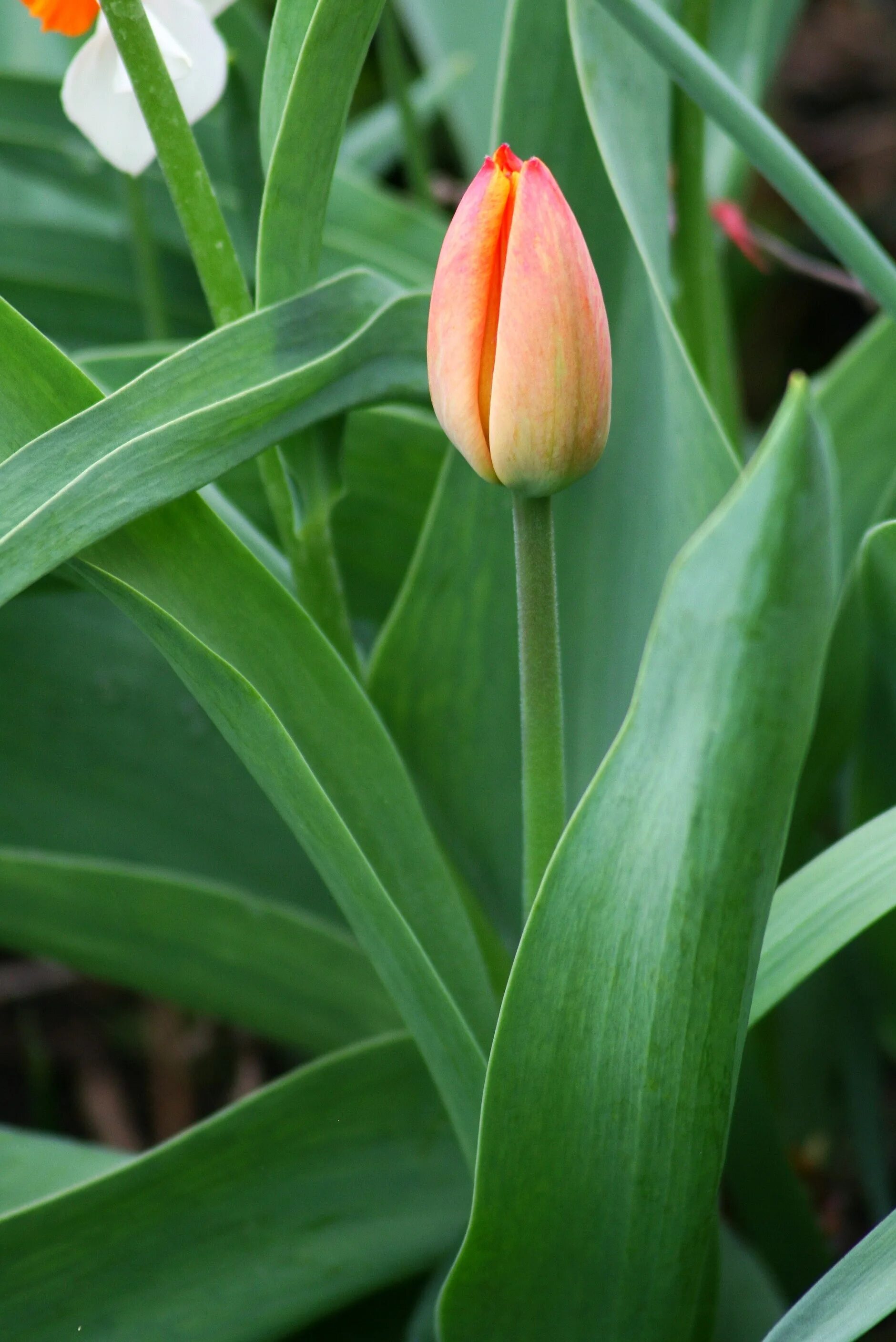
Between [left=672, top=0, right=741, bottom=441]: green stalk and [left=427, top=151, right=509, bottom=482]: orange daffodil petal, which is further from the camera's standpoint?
[left=672, top=0, right=741, bottom=441]: green stalk

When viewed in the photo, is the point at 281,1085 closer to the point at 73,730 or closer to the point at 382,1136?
the point at 382,1136

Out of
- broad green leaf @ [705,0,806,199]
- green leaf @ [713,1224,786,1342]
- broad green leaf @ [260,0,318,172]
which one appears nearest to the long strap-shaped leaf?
broad green leaf @ [260,0,318,172]

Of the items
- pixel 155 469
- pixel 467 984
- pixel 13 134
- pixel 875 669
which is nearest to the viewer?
pixel 155 469

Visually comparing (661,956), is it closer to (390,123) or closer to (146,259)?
(146,259)

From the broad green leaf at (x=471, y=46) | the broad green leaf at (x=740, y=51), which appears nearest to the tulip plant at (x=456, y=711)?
the broad green leaf at (x=740, y=51)

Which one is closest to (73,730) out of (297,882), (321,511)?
(297,882)

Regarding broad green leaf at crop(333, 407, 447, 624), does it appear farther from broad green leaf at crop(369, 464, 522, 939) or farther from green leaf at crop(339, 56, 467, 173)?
green leaf at crop(339, 56, 467, 173)

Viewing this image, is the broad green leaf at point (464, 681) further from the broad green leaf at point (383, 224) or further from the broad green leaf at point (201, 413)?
the broad green leaf at point (383, 224)
